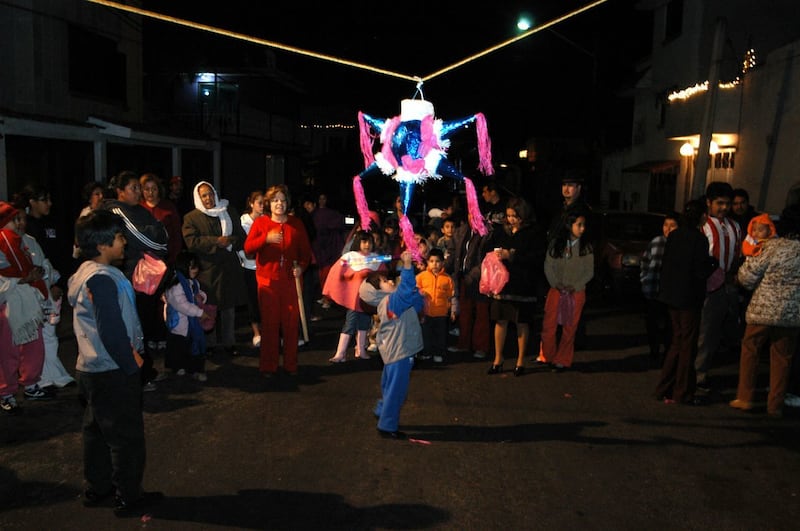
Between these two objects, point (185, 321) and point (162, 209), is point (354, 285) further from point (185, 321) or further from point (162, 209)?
point (162, 209)

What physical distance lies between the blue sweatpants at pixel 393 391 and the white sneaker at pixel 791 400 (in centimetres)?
377

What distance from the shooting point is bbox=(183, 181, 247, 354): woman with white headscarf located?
812 cm

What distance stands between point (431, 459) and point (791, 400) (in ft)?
12.5

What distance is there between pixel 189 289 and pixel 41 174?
9176 mm

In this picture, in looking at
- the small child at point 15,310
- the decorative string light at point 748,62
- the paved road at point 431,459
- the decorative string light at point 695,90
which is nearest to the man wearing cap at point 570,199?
the paved road at point 431,459

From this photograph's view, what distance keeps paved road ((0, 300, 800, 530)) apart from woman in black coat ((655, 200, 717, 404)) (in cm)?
26

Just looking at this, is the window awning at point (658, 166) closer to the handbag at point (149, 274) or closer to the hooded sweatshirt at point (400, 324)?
the hooded sweatshirt at point (400, 324)

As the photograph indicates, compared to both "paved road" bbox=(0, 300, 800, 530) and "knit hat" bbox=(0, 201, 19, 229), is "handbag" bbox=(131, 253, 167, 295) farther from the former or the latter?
"knit hat" bbox=(0, 201, 19, 229)

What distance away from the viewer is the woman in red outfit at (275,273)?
761cm

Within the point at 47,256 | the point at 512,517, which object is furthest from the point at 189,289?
the point at 512,517

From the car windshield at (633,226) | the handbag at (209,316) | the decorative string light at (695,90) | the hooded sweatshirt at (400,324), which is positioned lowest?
the handbag at (209,316)

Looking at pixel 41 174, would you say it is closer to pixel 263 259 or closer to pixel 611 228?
pixel 263 259

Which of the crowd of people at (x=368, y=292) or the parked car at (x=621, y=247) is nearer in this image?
the crowd of people at (x=368, y=292)

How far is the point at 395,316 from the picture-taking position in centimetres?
591
